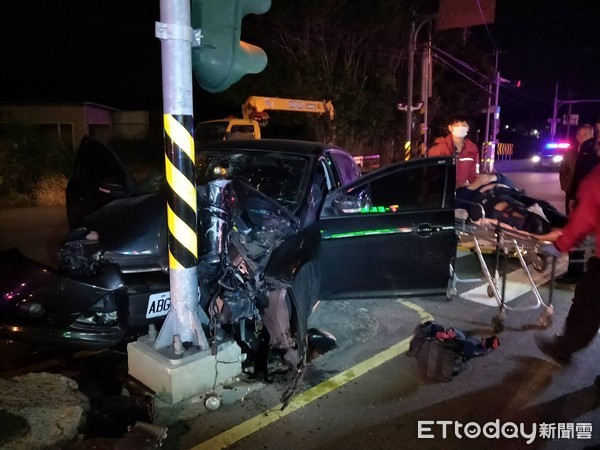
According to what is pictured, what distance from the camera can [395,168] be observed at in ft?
15.5

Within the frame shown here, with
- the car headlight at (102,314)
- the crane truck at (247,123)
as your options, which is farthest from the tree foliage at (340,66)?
the car headlight at (102,314)

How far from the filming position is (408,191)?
4.94 meters

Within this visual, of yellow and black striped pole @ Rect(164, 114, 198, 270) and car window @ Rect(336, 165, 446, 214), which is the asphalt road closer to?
yellow and black striped pole @ Rect(164, 114, 198, 270)

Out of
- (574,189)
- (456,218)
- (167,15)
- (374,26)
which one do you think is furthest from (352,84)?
(167,15)

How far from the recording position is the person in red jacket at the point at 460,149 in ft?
20.7

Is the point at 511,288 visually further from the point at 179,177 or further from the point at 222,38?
the point at 222,38

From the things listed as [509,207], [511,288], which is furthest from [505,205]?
[511,288]

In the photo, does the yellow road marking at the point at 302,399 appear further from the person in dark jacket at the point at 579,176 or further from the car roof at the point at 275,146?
the person in dark jacket at the point at 579,176

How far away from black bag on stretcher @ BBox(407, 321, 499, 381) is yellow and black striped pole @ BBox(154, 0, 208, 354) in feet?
5.55

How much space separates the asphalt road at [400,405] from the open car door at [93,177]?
2527 millimetres

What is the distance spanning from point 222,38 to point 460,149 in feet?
13.0

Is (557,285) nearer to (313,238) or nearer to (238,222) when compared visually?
(313,238)

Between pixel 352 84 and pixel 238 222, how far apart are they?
22.3 meters

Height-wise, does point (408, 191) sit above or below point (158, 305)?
above
